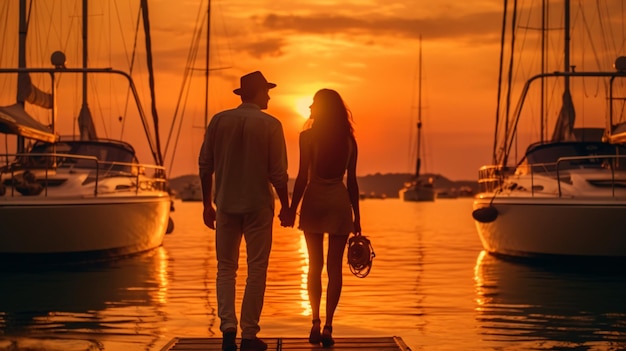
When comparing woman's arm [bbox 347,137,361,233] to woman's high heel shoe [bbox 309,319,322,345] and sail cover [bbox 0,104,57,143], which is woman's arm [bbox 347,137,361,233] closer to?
woman's high heel shoe [bbox 309,319,322,345]

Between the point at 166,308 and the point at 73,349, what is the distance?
11.6 ft

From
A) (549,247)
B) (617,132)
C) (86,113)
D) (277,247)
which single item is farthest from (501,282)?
(277,247)

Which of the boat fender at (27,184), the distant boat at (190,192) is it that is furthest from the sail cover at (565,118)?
the distant boat at (190,192)

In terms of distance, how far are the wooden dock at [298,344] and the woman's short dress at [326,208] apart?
2.98 ft

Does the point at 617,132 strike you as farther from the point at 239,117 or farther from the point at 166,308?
the point at 239,117

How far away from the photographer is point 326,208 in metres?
8.67

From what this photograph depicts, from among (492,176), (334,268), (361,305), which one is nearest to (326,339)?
(334,268)

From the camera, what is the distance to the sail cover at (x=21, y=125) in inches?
755

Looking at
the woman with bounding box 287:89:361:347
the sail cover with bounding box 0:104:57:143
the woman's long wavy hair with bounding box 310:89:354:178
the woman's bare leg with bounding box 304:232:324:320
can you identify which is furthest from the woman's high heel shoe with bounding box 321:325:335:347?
the sail cover with bounding box 0:104:57:143

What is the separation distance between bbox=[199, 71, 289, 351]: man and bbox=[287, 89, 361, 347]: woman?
52 cm

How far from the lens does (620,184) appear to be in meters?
18.8

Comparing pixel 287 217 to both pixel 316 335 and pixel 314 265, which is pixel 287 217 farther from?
pixel 316 335

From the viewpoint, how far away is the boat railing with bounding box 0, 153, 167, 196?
19.0 m

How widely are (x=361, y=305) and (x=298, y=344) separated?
486 cm
